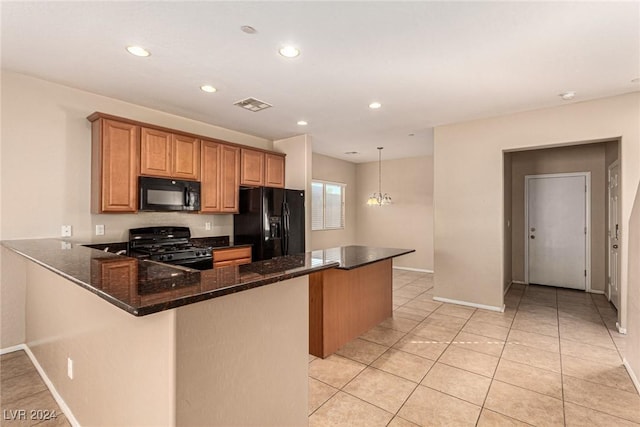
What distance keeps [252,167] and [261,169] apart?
0.57 feet

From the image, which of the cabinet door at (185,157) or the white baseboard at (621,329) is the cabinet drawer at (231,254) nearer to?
the cabinet door at (185,157)

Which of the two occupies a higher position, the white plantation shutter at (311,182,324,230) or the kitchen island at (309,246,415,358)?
the white plantation shutter at (311,182,324,230)

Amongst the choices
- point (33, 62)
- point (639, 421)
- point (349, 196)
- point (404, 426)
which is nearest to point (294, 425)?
point (404, 426)

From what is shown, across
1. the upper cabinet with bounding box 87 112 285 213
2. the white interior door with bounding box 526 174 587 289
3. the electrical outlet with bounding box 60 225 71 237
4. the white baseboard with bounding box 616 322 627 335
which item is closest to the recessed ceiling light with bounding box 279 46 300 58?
the upper cabinet with bounding box 87 112 285 213

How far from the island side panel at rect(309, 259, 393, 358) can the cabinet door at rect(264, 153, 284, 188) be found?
7.91 ft

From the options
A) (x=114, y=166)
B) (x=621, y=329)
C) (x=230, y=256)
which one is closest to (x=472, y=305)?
(x=621, y=329)

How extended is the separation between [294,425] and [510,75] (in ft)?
11.3

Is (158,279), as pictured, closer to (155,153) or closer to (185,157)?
(155,153)

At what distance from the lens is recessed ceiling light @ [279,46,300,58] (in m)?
2.41

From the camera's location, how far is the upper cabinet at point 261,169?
470 cm

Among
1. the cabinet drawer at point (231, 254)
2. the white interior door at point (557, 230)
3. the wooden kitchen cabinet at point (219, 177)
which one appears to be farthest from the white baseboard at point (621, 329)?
the wooden kitchen cabinet at point (219, 177)

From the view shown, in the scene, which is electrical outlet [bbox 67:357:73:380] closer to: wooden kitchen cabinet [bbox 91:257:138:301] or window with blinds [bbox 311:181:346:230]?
wooden kitchen cabinet [bbox 91:257:138:301]

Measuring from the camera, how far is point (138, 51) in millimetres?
2461

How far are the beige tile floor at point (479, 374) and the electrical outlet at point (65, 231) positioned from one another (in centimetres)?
294
